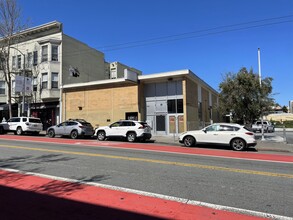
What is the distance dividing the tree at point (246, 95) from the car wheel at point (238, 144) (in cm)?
701

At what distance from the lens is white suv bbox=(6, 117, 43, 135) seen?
24.8m

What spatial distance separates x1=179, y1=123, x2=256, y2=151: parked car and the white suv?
14.9 m

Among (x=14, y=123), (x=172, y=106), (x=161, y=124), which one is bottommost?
(x=161, y=124)

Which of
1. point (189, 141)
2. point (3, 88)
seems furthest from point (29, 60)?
point (189, 141)

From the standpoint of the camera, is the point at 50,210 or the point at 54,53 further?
the point at 54,53

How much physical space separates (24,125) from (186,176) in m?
21.1

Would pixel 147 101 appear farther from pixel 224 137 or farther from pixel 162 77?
pixel 224 137

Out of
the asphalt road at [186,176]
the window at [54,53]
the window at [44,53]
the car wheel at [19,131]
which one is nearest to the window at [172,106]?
the car wheel at [19,131]

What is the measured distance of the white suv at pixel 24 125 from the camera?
974 inches

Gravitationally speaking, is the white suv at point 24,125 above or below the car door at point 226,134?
above

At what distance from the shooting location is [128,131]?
19.6 meters

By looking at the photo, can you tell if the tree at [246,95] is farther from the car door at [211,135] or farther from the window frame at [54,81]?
the window frame at [54,81]

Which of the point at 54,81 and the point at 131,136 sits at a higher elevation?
the point at 54,81

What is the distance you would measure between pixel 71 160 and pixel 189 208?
6183 mm
